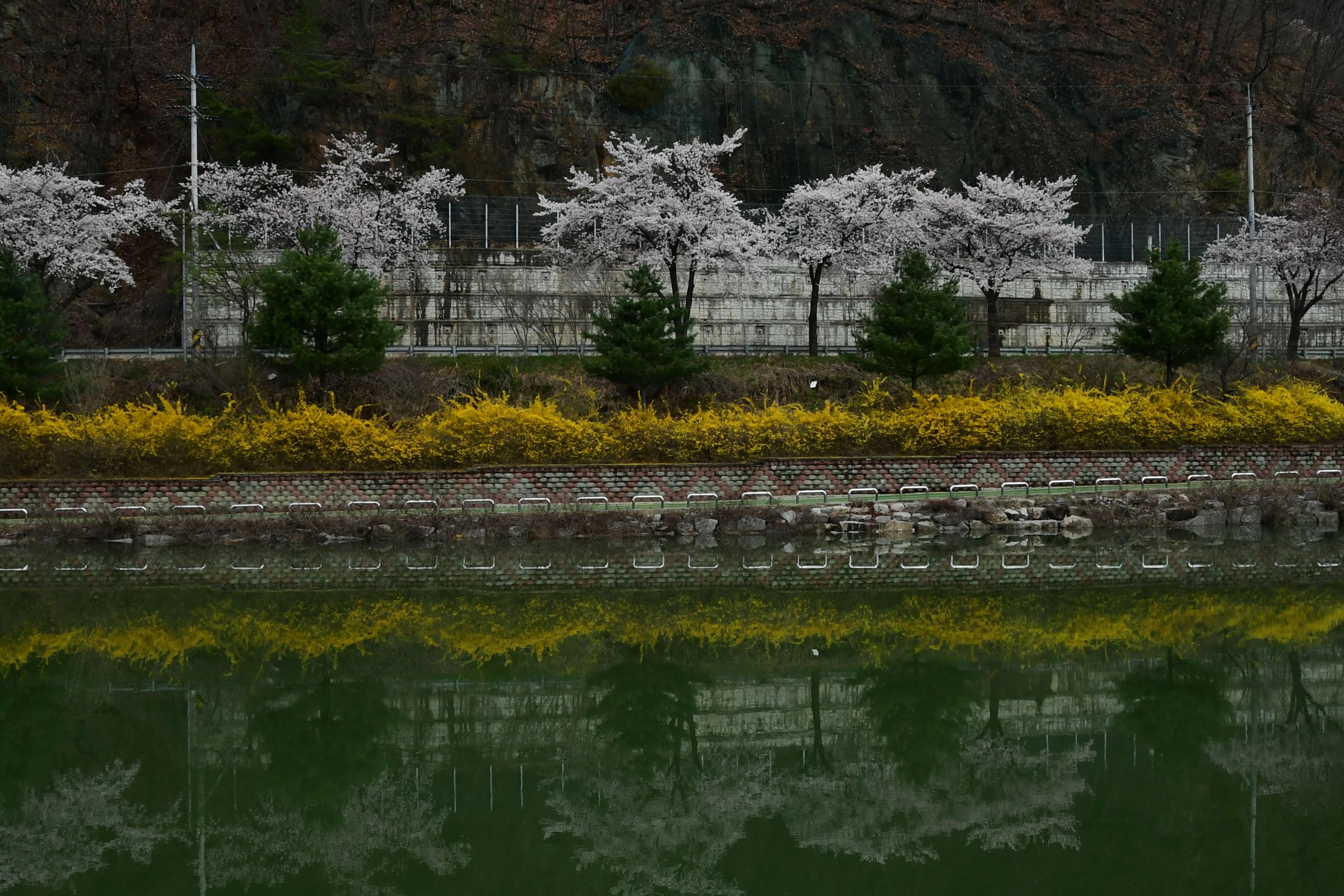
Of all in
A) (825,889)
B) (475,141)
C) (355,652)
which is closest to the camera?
(825,889)

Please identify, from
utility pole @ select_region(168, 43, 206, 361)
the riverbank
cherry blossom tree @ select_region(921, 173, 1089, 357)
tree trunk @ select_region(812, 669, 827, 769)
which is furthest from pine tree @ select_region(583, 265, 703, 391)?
tree trunk @ select_region(812, 669, 827, 769)

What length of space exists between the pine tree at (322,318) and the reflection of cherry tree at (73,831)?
58.4 ft

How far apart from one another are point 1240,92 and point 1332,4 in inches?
414

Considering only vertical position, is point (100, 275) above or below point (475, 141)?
below

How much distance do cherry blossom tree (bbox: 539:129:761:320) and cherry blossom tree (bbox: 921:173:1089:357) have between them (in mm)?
6037

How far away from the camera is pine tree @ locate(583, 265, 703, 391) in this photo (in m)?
29.0

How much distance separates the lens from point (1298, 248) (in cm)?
3753

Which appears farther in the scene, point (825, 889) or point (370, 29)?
point (370, 29)

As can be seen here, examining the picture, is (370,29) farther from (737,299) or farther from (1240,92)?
(1240,92)

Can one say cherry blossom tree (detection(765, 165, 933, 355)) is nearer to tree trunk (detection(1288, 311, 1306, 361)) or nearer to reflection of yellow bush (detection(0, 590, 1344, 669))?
tree trunk (detection(1288, 311, 1306, 361))

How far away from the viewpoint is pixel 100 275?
37.2 metres

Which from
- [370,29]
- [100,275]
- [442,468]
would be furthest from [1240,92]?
[100,275]

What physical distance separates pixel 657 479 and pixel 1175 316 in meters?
14.6

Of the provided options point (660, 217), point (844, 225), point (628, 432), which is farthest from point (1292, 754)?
point (844, 225)
